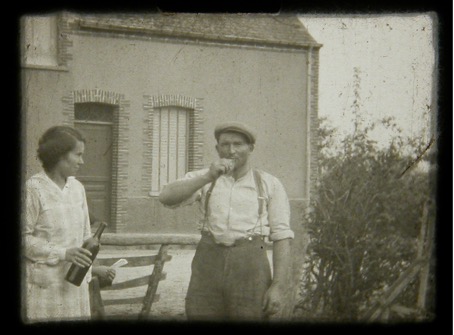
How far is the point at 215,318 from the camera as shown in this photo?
445cm

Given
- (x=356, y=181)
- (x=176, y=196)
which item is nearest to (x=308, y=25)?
(x=356, y=181)

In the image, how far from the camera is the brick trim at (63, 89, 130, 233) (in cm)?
451

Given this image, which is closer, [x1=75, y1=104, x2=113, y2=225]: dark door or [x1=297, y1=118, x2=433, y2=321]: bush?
[x1=75, y1=104, x2=113, y2=225]: dark door

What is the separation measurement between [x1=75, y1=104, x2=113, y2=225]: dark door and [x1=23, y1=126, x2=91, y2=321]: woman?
1.8 inches

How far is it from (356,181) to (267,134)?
0.65 meters

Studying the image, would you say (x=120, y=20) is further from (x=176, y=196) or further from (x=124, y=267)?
(x=124, y=267)

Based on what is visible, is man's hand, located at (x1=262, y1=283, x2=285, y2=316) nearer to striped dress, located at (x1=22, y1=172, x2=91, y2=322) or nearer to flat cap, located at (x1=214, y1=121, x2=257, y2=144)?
flat cap, located at (x1=214, y1=121, x2=257, y2=144)

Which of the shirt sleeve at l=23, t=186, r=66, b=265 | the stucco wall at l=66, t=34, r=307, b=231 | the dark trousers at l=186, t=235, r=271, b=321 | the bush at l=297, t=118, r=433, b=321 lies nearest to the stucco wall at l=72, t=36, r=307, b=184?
the stucco wall at l=66, t=34, r=307, b=231

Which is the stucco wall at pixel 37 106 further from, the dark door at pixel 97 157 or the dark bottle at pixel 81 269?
the dark bottle at pixel 81 269

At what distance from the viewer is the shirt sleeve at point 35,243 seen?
4.41m

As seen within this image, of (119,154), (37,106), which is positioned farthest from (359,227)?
(37,106)

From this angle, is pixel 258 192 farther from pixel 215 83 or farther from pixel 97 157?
pixel 97 157

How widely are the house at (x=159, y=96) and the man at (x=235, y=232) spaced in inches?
2.7

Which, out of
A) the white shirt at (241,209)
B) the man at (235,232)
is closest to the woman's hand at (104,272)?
the man at (235,232)
